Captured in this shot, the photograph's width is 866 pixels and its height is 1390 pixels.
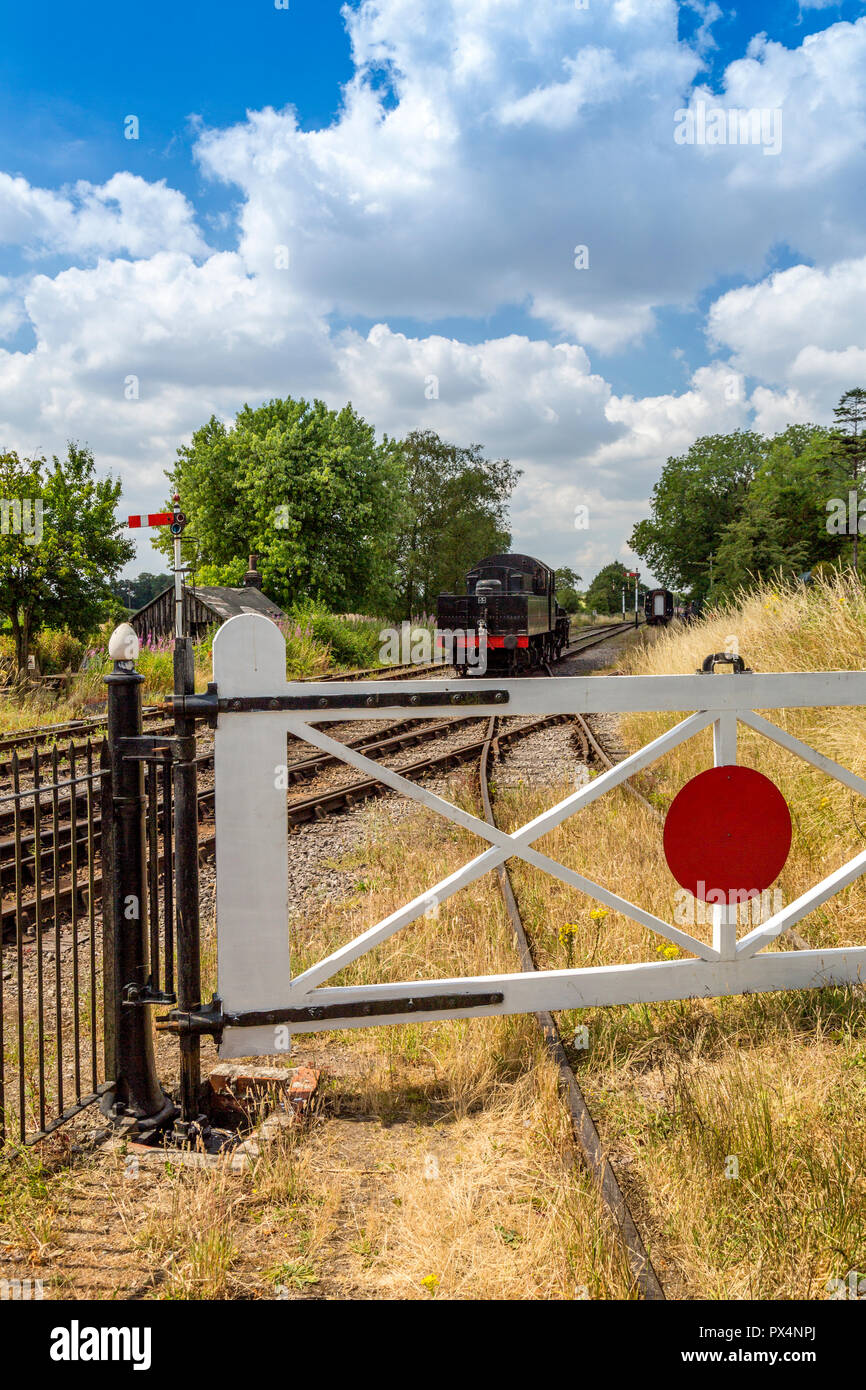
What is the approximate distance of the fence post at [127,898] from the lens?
2908 millimetres

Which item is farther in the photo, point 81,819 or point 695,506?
point 695,506

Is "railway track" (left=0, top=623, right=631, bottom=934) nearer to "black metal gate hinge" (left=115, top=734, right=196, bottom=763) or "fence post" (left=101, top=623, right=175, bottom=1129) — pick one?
"fence post" (left=101, top=623, right=175, bottom=1129)

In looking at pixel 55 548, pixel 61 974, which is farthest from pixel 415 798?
pixel 55 548

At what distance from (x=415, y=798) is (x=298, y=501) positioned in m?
34.8

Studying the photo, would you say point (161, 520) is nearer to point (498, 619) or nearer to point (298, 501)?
point (498, 619)

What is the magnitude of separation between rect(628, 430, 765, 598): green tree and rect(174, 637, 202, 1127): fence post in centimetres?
5015

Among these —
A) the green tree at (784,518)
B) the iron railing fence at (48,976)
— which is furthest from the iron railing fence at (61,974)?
the green tree at (784,518)

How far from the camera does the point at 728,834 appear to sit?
Answer: 338 centimetres

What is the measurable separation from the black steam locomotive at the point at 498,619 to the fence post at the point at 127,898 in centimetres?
1852

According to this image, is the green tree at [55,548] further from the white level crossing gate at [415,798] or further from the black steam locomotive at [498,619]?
the white level crossing gate at [415,798]

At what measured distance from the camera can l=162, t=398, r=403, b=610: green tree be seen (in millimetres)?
36031
